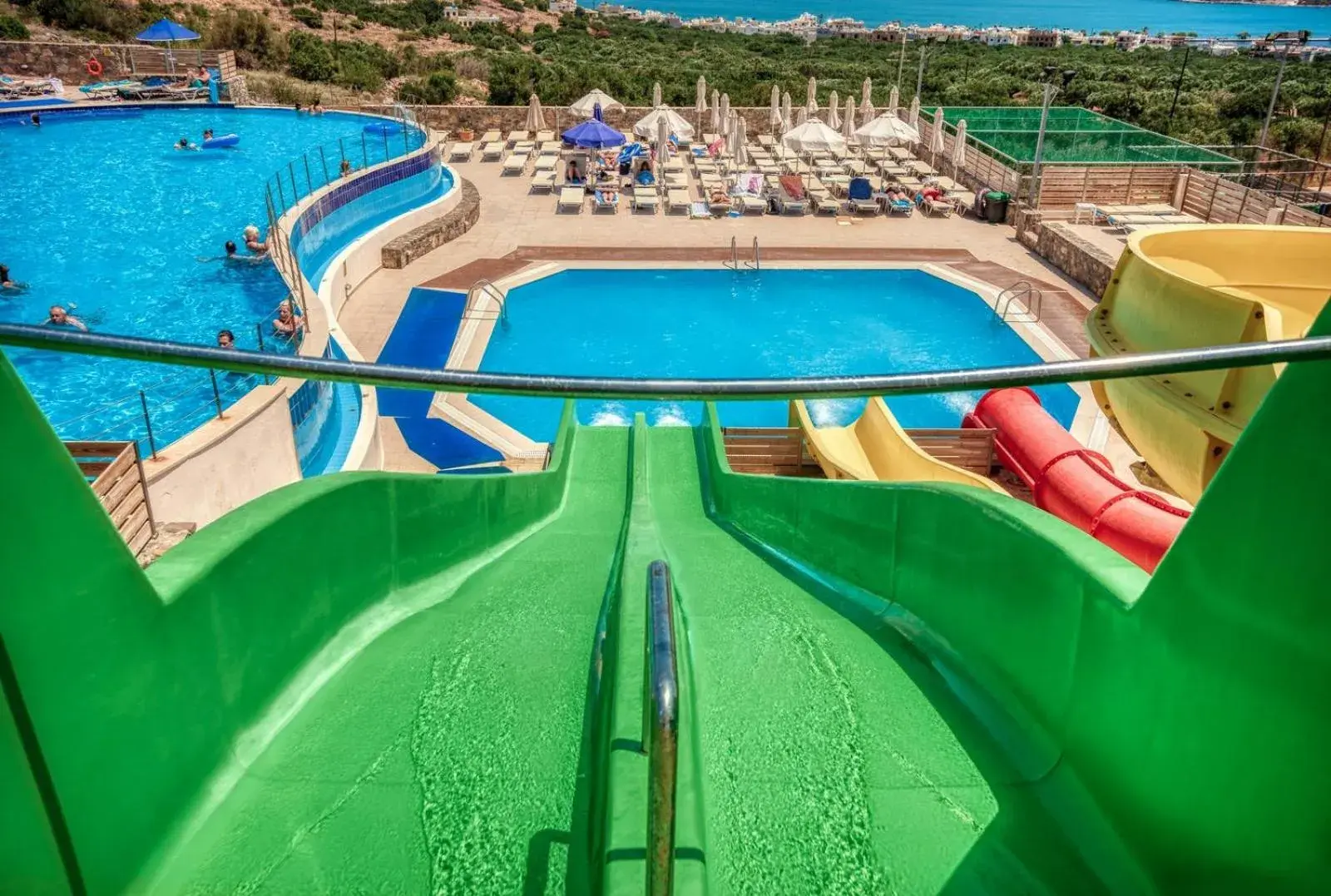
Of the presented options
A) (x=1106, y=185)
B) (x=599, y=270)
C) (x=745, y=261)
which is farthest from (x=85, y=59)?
(x=1106, y=185)

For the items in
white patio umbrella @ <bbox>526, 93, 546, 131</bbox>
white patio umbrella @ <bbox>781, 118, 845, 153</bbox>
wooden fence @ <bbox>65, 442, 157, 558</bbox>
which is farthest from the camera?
white patio umbrella @ <bbox>526, 93, 546, 131</bbox>

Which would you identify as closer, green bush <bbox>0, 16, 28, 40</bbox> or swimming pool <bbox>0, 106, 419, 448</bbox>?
swimming pool <bbox>0, 106, 419, 448</bbox>

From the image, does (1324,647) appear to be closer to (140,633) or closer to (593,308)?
(140,633)

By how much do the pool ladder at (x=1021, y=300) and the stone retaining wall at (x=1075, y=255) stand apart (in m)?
0.96

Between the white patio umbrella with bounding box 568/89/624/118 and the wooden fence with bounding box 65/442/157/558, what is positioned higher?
the white patio umbrella with bounding box 568/89/624/118

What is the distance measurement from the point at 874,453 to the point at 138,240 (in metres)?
14.0

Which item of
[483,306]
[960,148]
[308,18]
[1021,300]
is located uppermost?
[308,18]

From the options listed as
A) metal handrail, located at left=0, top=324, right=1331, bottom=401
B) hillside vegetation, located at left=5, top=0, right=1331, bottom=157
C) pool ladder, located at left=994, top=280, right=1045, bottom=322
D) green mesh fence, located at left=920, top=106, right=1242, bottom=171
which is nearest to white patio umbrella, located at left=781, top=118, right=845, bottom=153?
green mesh fence, located at left=920, top=106, right=1242, bottom=171

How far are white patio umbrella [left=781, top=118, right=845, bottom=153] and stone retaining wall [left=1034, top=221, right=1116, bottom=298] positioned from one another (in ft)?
17.8

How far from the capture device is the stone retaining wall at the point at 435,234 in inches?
695

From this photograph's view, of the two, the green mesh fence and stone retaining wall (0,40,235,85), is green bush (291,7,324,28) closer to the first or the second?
stone retaining wall (0,40,235,85)

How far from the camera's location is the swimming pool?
11477 millimetres

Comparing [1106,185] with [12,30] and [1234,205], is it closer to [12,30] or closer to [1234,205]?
[1234,205]

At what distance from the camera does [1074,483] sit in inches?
335
